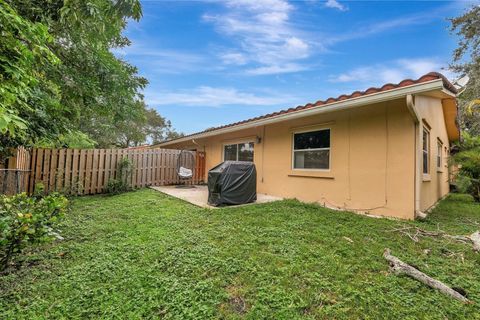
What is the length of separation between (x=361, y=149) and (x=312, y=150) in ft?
4.51

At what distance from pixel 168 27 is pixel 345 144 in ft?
21.5

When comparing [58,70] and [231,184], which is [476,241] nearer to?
[231,184]

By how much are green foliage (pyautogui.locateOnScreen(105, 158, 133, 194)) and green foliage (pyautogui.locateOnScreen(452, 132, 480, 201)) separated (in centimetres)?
1134

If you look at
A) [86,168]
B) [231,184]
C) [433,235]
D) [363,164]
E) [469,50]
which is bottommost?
[433,235]

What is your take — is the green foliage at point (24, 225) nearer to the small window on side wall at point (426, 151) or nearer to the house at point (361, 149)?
the house at point (361, 149)

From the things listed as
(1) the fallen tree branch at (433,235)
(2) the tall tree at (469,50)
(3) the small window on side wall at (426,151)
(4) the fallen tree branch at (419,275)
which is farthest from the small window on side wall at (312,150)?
(2) the tall tree at (469,50)

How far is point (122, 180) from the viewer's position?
327 inches

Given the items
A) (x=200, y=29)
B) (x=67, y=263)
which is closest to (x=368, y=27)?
(x=200, y=29)

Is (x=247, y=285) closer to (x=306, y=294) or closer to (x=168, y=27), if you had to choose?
(x=306, y=294)

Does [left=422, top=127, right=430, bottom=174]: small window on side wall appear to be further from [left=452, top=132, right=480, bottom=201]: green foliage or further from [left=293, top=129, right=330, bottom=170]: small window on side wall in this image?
[left=293, top=129, right=330, bottom=170]: small window on side wall

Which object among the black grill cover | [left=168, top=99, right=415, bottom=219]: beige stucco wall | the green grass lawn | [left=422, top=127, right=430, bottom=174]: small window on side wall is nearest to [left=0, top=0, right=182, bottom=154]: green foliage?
the green grass lawn

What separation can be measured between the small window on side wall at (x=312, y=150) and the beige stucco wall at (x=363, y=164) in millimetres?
168

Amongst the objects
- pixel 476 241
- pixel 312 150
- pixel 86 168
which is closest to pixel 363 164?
pixel 312 150

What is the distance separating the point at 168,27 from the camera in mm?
7562
